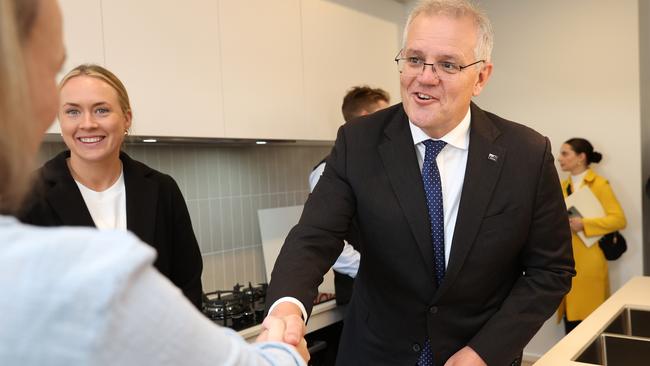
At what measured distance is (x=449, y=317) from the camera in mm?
1422

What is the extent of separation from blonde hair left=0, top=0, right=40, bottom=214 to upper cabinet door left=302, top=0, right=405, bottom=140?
7.92ft

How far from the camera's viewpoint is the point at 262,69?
2.60 metres

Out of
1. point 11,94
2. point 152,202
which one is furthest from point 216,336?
point 152,202

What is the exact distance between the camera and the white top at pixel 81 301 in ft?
1.29

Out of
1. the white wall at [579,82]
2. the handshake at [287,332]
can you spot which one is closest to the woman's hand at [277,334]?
the handshake at [287,332]

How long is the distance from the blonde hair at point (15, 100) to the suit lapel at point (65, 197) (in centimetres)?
119

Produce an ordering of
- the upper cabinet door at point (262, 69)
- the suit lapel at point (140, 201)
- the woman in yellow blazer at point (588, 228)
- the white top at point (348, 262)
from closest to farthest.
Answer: the suit lapel at point (140, 201)
the upper cabinet door at point (262, 69)
the white top at point (348, 262)
the woman in yellow blazer at point (588, 228)

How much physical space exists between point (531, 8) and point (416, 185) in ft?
10.5

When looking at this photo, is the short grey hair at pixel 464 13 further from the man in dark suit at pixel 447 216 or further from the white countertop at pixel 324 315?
the white countertop at pixel 324 315

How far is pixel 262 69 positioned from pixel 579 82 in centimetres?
242

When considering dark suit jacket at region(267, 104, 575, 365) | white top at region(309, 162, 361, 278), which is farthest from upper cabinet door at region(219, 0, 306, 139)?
dark suit jacket at region(267, 104, 575, 365)

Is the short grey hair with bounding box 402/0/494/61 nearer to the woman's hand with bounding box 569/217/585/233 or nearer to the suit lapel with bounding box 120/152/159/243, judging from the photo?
the suit lapel with bounding box 120/152/159/243

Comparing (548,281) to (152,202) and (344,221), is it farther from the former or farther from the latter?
(152,202)

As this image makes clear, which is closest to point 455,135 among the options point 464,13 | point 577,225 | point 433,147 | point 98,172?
point 433,147
